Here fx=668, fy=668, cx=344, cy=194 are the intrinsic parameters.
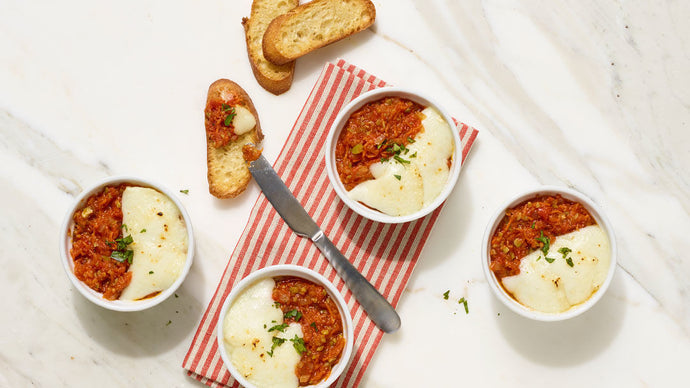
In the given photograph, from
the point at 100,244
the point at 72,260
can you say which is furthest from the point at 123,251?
the point at 72,260

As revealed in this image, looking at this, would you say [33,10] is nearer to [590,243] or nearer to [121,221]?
[121,221]

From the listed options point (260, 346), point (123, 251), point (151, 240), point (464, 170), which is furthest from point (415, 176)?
point (123, 251)

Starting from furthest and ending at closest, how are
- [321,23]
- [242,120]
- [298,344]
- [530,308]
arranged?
[321,23], [242,120], [530,308], [298,344]

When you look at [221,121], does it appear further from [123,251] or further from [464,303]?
[464,303]

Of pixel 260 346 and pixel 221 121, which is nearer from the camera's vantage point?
pixel 260 346

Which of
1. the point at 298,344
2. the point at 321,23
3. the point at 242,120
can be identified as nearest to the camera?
the point at 298,344

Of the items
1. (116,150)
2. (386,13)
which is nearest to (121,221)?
(116,150)

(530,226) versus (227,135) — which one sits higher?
(227,135)

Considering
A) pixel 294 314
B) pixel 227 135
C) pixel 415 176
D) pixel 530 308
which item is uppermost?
pixel 227 135
